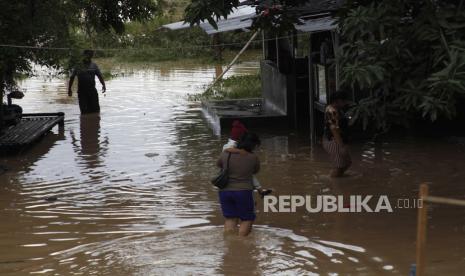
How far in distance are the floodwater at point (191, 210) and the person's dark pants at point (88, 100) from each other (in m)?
1.80

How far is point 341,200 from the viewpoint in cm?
1005

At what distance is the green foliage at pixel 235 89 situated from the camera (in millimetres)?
21750

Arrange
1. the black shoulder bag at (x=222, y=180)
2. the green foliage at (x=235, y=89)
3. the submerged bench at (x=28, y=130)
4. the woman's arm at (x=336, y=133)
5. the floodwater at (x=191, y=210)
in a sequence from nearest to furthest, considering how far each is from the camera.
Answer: the floodwater at (x=191, y=210) < the black shoulder bag at (x=222, y=180) < the woman's arm at (x=336, y=133) < the submerged bench at (x=28, y=130) < the green foliage at (x=235, y=89)

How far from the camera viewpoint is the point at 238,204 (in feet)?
26.7

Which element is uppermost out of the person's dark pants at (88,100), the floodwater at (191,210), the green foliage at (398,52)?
the green foliage at (398,52)

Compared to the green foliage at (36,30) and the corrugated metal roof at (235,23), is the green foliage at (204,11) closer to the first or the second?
the green foliage at (36,30)

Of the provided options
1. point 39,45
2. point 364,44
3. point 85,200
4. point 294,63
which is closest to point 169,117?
point 294,63

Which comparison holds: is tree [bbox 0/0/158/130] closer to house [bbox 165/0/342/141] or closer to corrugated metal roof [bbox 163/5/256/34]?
corrugated metal roof [bbox 163/5/256/34]

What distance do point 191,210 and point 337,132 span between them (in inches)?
98.2

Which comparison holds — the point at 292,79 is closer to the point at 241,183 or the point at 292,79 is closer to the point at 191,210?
the point at 191,210

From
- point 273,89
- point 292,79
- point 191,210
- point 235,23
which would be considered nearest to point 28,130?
point 235,23

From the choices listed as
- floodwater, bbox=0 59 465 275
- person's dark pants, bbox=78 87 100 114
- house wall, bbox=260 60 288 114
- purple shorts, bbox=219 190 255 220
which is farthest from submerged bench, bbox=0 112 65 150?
purple shorts, bbox=219 190 255 220

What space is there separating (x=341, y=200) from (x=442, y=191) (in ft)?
4.66

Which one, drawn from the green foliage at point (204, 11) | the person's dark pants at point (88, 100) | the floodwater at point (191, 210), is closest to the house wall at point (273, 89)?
the floodwater at point (191, 210)
